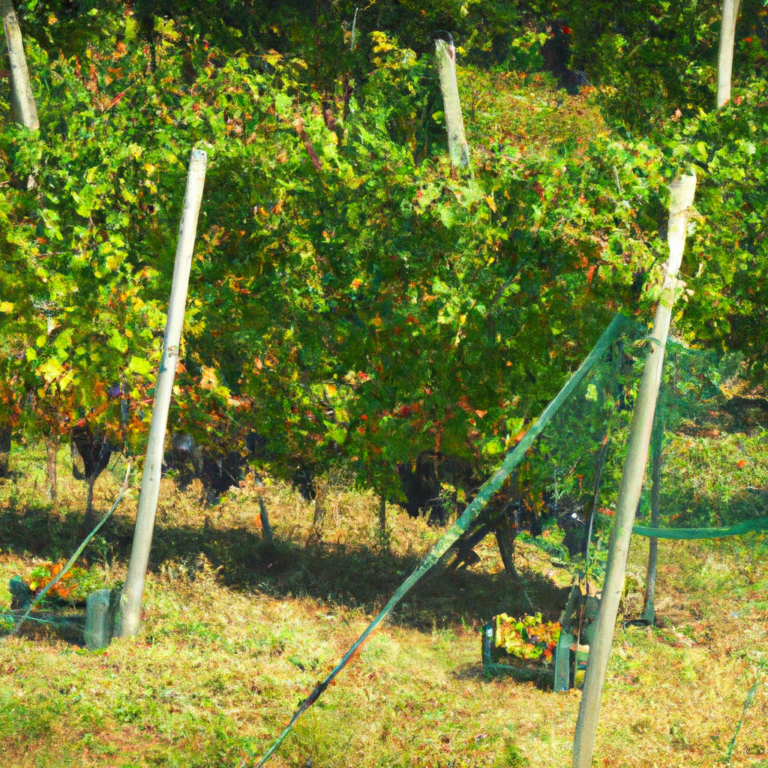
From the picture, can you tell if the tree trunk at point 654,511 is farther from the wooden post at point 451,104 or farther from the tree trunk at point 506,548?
the wooden post at point 451,104

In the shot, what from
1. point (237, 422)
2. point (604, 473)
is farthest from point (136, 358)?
point (604, 473)

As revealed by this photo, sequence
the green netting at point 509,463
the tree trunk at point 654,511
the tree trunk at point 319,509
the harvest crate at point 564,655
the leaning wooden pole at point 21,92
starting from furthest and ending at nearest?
the tree trunk at point 319,509, the leaning wooden pole at point 21,92, the tree trunk at point 654,511, the harvest crate at point 564,655, the green netting at point 509,463

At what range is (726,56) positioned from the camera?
8.18 meters

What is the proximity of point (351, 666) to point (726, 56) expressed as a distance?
659cm

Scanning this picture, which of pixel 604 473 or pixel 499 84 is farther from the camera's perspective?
pixel 499 84

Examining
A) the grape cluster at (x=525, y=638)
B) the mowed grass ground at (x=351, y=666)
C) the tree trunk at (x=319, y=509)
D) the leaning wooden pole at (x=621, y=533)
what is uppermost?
the leaning wooden pole at (x=621, y=533)

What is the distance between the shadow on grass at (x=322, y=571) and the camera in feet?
23.8

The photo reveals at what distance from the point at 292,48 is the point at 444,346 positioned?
24.7 ft

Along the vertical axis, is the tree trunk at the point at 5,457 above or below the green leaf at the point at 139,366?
below

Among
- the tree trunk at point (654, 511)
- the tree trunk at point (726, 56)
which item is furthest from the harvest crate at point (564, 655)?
the tree trunk at point (726, 56)

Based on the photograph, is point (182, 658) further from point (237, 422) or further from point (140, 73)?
point (140, 73)

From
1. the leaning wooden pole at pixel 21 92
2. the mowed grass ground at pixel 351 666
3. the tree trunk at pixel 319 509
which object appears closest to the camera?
the mowed grass ground at pixel 351 666

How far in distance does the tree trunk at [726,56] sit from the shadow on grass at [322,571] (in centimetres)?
483

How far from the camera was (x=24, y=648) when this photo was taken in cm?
587
